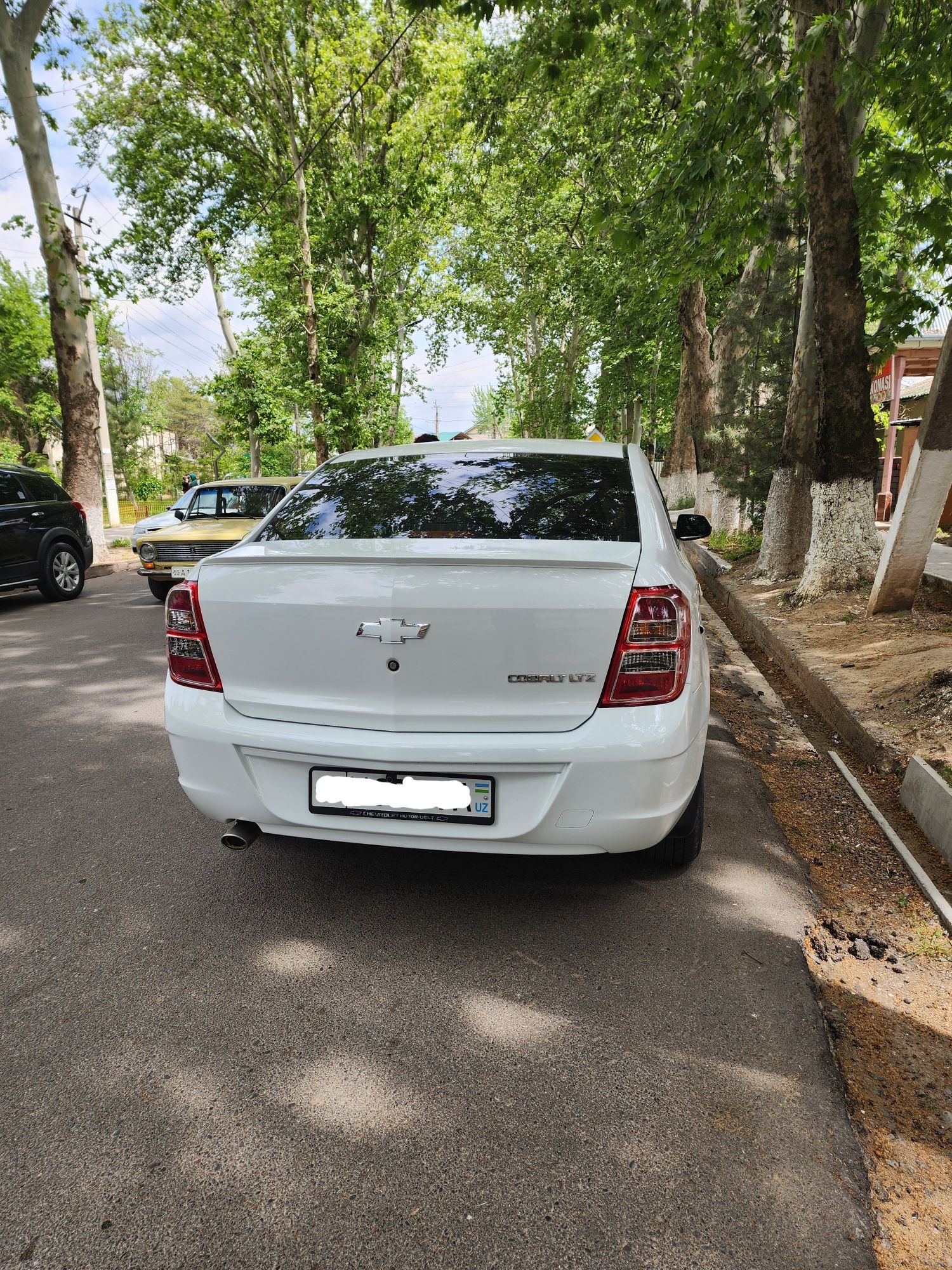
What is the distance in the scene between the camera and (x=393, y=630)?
7.91 feet

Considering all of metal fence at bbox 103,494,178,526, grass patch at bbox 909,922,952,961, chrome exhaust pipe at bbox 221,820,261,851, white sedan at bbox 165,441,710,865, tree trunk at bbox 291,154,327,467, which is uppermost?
tree trunk at bbox 291,154,327,467

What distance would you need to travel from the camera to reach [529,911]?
283 cm

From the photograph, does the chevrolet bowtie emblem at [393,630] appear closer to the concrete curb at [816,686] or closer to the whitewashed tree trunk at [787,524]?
the concrete curb at [816,686]

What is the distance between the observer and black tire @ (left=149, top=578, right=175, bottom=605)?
33.8 ft

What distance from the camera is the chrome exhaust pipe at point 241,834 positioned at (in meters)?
2.73

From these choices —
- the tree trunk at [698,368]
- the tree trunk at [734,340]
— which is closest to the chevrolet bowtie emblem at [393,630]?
the tree trunk at [734,340]

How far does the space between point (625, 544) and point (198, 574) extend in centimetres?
143

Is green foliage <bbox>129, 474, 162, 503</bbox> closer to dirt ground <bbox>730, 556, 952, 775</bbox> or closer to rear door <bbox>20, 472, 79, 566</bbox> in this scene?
rear door <bbox>20, 472, 79, 566</bbox>

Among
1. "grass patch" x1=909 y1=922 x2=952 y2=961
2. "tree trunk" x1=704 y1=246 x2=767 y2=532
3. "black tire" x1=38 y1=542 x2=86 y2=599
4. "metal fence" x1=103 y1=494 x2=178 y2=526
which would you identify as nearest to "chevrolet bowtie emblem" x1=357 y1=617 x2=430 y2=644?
"grass patch" x1=909 y1=922 x2=952 y2=961

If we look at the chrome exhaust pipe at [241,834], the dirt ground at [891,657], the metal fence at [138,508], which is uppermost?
the chrome exhaust pipe at [241,834]

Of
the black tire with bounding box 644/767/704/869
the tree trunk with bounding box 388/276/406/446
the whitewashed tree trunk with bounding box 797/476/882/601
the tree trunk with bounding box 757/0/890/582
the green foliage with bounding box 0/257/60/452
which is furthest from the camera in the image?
the green foliage with bounding box 0/257/60/452

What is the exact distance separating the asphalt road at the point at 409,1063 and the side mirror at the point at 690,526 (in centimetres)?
160

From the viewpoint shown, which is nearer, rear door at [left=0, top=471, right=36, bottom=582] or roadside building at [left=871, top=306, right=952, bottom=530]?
rear door at [left=0, top=471, right=36, bottom=582]

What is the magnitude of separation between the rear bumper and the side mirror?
1.83 m
